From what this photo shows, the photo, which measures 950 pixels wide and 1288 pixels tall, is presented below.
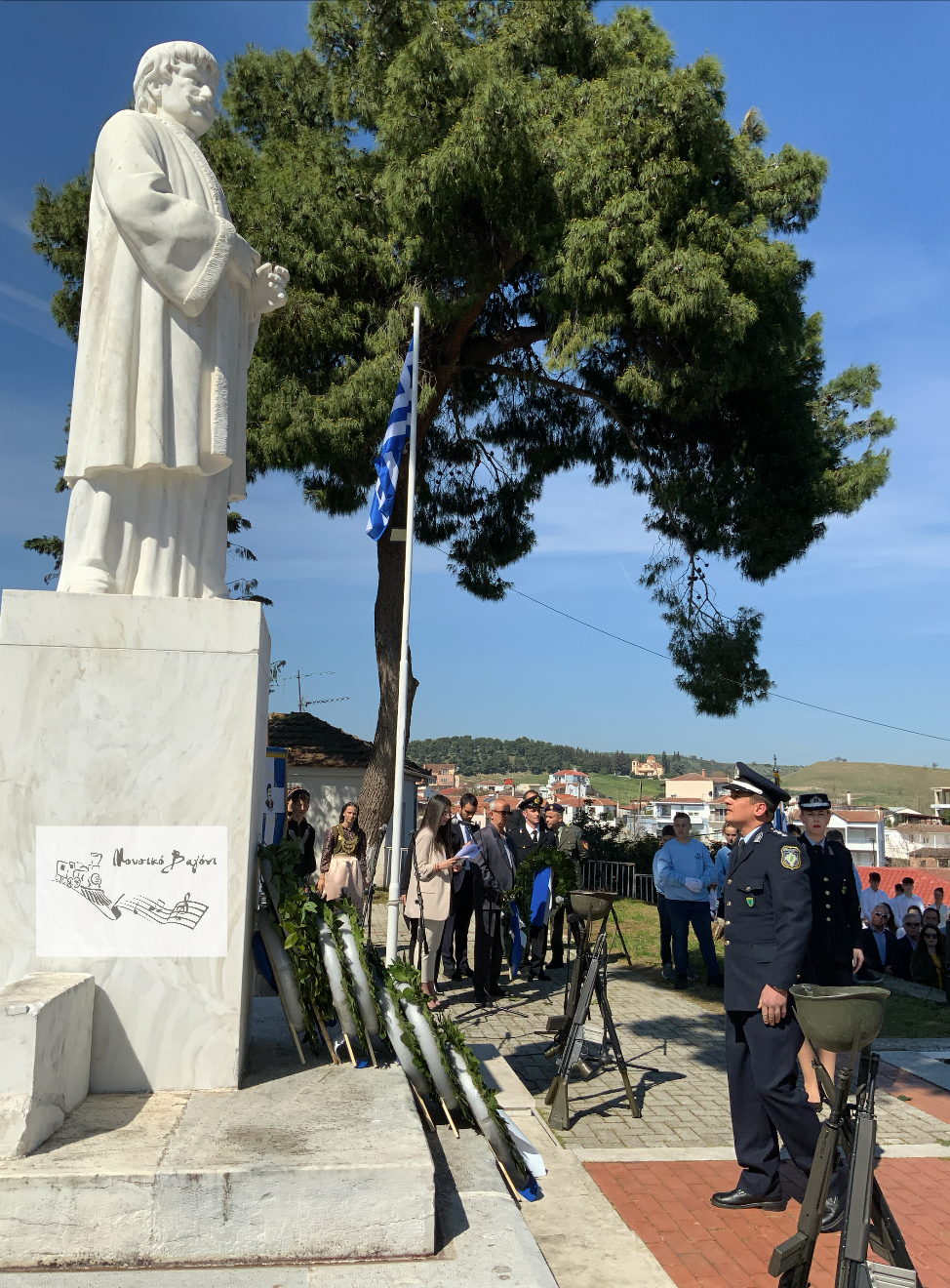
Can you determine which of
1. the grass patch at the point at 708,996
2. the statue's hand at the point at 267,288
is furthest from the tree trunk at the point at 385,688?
the statue's hand at the point at 267,288

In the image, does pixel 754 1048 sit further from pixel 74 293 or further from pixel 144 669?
pixel 74 293

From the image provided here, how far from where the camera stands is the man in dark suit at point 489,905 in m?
8.73

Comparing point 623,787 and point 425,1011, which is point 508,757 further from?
point 425,1011

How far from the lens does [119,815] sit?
142 inches

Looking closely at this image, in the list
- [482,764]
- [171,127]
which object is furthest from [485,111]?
[482,764]

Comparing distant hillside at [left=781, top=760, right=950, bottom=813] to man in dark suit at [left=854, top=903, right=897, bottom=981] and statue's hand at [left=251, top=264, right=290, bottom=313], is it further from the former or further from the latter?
statue's hand at [left=251, top=264, right=290, bottom=313]

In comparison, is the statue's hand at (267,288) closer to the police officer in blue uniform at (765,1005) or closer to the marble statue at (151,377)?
the marble statue at (151,377)

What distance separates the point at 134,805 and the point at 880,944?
1112 centimetres

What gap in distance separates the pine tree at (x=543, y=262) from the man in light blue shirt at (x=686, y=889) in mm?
4141

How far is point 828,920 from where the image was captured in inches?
228

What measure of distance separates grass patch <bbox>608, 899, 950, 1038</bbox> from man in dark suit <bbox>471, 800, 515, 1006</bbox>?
6.67 ft

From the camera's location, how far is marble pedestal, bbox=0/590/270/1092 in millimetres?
3508

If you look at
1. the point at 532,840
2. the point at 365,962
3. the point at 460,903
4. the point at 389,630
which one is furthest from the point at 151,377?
the point at 389,630

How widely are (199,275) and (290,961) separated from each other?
2795 mm
